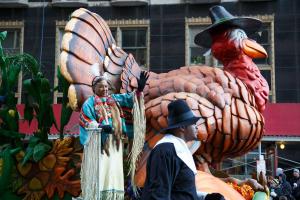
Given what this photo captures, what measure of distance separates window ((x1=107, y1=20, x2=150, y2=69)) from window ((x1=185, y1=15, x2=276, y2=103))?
1.22 meters

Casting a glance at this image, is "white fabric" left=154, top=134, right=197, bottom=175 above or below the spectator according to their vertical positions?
above

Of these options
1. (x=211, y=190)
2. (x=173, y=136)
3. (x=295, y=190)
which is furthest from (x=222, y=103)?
(x=295, y=190)

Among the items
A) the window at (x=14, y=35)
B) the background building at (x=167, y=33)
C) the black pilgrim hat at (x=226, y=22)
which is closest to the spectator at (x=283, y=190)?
the background building at (x=167, y=33)

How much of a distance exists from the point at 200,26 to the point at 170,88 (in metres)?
10.1

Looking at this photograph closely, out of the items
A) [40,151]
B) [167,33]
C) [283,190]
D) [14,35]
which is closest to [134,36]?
[167,33]

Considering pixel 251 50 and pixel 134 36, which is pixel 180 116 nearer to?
pixel 251 50

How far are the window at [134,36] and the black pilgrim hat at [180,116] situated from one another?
40.6 feet

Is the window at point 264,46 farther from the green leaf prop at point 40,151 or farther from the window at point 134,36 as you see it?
the green leaf prop at point 40,151

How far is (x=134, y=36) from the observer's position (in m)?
16.2

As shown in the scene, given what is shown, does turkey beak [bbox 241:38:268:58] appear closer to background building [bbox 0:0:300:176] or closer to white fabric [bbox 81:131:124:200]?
white fabric [bbox 81:131:124:200]

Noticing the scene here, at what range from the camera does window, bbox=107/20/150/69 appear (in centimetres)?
1605

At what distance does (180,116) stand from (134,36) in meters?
12.8

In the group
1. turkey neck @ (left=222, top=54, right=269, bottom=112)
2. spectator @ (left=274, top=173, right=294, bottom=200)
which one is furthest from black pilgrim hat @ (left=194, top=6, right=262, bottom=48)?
spectator @ (left=274, top=173, right=294, bottom=200)

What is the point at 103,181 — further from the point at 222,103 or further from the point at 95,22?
the point at 95,22
